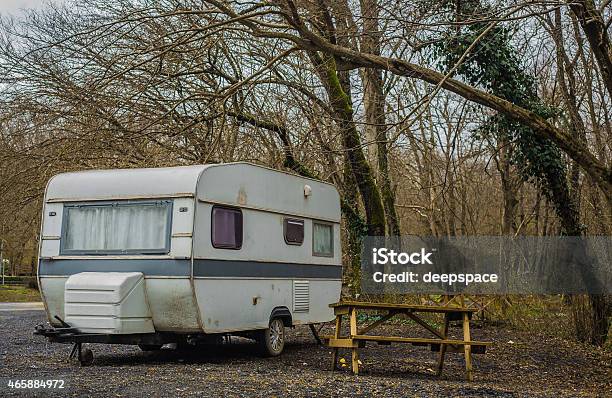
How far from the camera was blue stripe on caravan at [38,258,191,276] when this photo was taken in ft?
→ 33.3

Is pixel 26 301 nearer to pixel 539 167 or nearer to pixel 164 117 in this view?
pixel 164 117

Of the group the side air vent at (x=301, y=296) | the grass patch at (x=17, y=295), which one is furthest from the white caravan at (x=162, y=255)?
the grass patch at (x=17, y=295)

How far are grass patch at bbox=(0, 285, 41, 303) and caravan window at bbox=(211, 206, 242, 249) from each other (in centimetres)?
2339

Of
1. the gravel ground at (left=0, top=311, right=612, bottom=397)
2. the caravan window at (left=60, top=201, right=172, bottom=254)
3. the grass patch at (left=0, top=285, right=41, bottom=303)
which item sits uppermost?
the grass patch at (left=0, top=285, right=41, bottom=303)

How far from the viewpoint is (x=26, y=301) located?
105 ft

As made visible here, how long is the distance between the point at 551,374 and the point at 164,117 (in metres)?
7.75

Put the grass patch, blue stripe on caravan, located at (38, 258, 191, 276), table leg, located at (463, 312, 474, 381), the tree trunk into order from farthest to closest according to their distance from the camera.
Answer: the grass patch < the tree trunk < blue stripe on caravan, located at (38, 258, 191, 276) < table leg, located at (463, 312, 474, 381)

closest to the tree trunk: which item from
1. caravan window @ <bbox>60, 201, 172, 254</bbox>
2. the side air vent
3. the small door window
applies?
the small door window

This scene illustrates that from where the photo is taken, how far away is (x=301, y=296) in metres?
12.7

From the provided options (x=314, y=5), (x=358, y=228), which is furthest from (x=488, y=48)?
(x=358, y=228)

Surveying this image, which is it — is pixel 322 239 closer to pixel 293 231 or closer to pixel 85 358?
pixel 293 231

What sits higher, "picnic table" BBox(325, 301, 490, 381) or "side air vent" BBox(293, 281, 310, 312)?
"side air vent" BBox(293, 281, 310, 312)

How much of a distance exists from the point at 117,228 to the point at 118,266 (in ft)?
1.65

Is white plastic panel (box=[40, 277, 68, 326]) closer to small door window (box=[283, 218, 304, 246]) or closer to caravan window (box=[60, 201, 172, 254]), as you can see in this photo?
caravan window (box=[60, 201, 172, 254])
